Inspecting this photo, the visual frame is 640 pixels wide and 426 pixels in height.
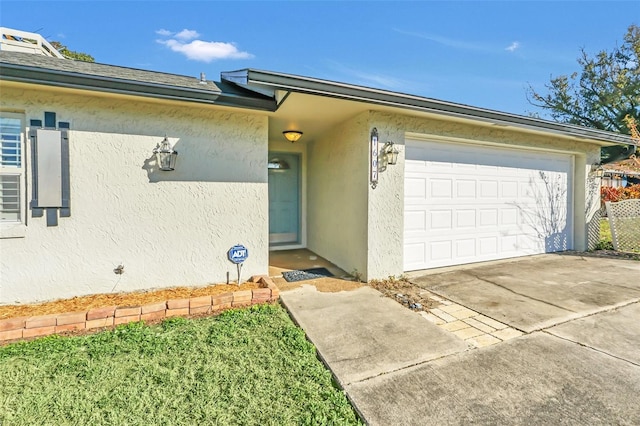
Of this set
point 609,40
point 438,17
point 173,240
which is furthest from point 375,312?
point 609,40

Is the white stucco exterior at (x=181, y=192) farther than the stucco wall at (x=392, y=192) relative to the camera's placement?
No

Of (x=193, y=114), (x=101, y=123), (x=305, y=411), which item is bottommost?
(x=305, y=411)

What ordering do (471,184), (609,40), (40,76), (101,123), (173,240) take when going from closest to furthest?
(40,76) < (101,123) < (173,240) < (471,184) < (609,40)

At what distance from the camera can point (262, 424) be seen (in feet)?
6.01

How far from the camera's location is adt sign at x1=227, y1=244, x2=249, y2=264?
4598 mm

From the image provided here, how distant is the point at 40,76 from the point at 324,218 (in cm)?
505

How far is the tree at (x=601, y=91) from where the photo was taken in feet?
54.9

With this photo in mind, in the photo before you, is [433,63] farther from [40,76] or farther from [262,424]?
[262,424]

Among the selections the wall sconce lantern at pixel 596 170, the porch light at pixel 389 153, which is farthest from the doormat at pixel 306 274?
the wall sconce lantern at pixel 596 170

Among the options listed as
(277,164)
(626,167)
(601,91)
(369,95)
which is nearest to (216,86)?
(369,95)

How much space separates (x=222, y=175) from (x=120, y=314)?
234cm

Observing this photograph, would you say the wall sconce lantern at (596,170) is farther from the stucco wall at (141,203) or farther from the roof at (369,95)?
the stucco wall at (141,203)

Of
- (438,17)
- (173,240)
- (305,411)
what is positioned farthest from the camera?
(438,17)

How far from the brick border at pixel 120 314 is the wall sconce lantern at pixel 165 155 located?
6.49 ft
